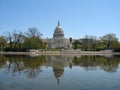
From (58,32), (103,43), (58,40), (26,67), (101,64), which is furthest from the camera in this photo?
(58,40)

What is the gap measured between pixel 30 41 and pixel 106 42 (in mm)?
29958

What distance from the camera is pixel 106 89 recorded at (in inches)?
409

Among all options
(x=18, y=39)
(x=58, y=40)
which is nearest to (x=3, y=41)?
(x=18, y=39)

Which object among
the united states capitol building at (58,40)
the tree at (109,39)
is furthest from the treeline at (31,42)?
the united states capitol building at (58,40)

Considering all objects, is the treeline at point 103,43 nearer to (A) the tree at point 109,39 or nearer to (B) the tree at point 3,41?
(A) the tree at point 109,39

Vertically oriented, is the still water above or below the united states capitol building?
below

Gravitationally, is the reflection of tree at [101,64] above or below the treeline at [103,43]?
below

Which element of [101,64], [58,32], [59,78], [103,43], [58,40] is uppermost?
[58,32]

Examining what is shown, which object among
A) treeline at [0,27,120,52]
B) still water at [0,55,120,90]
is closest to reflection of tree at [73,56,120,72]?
still water at [0,55,120,90]

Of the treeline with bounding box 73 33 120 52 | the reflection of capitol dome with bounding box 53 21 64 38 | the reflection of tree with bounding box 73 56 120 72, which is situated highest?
the reflection of capitol dome with bounding box 53 21 64 38

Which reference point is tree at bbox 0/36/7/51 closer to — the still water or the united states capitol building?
the united states capitol building

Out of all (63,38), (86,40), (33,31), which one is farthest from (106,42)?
(63,38)

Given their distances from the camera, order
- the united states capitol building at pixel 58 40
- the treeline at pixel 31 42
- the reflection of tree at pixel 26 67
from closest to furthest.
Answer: the reflection of tree at pixel 26 67 < the treeline at pixel 31 42 < the united states capitol building at pixel 58 40

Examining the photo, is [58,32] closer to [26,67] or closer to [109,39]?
[109,39]
